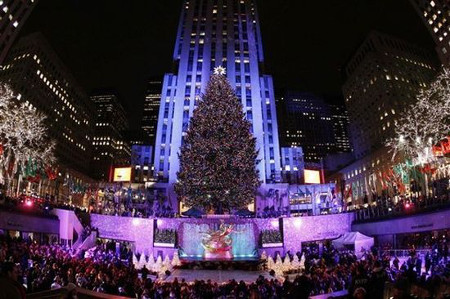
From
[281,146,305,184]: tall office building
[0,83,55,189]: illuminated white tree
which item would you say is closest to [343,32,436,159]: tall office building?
[281,146,305,184]: tall office building

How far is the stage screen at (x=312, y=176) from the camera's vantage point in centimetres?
6444

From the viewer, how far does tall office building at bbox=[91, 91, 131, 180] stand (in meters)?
167

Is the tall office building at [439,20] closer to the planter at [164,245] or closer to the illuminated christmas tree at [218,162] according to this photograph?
the illuminated christmas tree at [218,162]

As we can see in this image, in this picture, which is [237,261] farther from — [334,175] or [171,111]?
[334,175]

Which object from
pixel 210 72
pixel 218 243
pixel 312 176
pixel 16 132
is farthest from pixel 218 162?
pixel 210 72

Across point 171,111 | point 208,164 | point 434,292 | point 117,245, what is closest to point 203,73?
point 171,111

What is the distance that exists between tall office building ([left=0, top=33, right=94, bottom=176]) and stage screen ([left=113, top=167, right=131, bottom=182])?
22653 mm

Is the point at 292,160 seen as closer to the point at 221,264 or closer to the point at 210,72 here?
the point at 210,72

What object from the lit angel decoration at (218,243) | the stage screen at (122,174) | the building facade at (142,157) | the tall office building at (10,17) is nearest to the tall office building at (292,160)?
the building facade at (142,157)

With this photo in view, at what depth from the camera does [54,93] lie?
3927 inches

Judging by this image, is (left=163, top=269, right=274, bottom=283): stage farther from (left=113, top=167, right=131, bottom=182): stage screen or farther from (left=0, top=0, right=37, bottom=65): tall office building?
(left=0, top=0, right=37, bottom=65): tall office building

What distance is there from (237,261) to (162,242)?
28.6ft

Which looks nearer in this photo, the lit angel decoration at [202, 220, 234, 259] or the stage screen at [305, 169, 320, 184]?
the lit angel decoration at [202, 220, 234, 259]

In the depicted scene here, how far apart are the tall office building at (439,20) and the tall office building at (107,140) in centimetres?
12972
